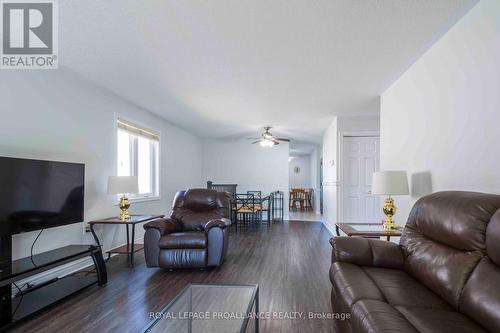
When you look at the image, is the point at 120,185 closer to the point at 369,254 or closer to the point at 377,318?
the point at 369,254

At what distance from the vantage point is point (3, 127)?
247 cm

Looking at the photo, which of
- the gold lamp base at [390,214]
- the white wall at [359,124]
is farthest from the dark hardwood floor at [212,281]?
the white wall at [359,124]

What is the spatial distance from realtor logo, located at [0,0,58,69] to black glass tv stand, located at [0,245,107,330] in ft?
6.28

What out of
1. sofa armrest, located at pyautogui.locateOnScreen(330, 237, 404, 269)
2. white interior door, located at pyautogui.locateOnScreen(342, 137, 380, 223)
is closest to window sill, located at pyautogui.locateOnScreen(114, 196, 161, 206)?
sofa armrest, located at pyautogui.locateOnScreen(330, 237, 404, 269)

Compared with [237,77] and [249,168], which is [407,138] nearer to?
[237,77]

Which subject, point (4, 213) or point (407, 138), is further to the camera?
point (407, 138)

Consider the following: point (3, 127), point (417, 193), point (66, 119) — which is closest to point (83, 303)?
point (3, 127)

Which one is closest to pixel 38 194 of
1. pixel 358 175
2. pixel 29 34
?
pixel 29 34

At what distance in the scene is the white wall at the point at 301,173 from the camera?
12305mm

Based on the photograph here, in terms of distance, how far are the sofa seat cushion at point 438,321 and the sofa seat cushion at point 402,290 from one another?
69 millimetres

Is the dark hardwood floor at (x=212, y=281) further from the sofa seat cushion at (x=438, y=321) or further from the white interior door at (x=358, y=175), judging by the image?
the white interior door at (x=358, y=175)

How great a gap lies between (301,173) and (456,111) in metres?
10.4

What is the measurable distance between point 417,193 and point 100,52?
3.65 metres

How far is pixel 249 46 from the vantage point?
2.49 m
